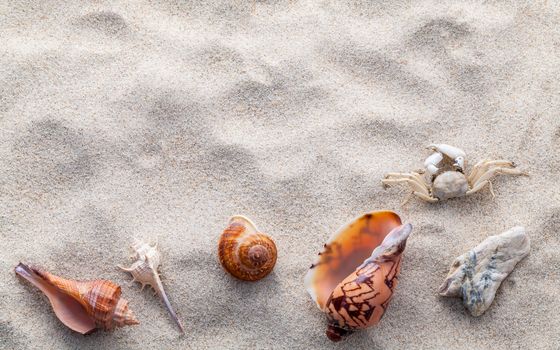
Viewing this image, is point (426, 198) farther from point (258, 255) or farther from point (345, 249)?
point (258, 255)

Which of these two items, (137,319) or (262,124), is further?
(262,124)

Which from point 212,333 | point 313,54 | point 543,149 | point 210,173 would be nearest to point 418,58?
point 313,54

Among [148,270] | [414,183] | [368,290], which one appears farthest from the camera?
[414,183]

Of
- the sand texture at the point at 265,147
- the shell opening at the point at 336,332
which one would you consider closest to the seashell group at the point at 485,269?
the sand texture at the point at 265,147

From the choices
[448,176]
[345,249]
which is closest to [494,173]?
[448,176]

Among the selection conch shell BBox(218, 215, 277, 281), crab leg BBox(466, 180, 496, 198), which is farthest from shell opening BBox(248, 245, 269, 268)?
crab leg BBox(466, 180, 496, 198)

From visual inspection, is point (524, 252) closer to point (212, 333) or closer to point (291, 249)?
point (291, 249)
